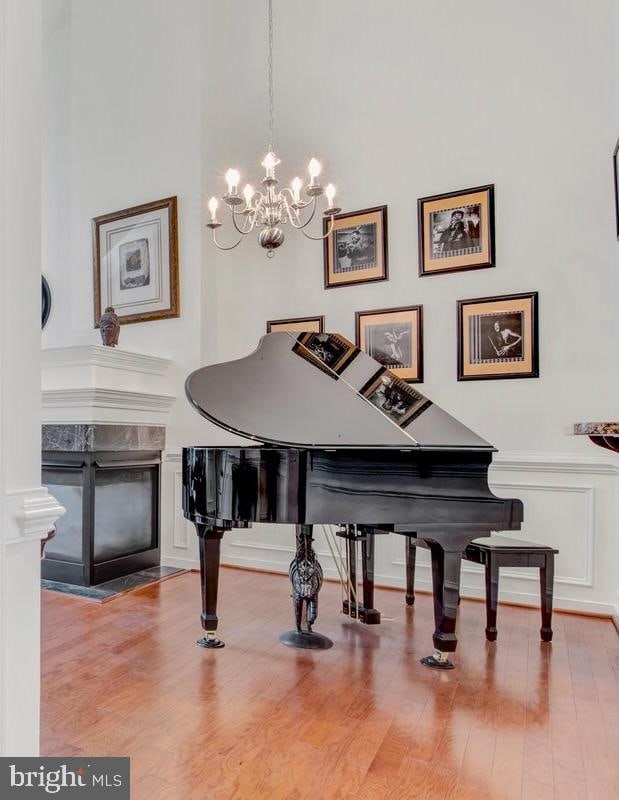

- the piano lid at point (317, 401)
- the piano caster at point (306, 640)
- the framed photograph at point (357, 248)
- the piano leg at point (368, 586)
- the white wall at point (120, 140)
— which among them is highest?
the white wall at point (120, 140)

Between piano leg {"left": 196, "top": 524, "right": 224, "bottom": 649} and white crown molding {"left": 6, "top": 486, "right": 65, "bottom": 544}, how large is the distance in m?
1.45

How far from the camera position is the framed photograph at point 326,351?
2.67 m

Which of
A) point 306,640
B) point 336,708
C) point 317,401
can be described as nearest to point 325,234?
point 317,401

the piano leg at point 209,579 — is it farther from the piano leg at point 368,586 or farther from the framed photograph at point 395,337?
the framed photograph at point 395,337

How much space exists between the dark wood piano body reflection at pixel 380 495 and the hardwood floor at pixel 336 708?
1.19ft

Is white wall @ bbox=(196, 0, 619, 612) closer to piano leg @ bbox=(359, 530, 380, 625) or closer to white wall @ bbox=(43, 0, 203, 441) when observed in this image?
white wall @ bbox=(43, 0, 203, 441)

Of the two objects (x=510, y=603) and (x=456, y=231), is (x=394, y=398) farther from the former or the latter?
(x=510, y=603)

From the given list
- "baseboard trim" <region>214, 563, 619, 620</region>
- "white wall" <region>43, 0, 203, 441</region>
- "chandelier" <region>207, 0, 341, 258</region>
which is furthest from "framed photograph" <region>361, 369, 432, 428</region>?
"white wall" <region>43, 0, 203, 441</region>

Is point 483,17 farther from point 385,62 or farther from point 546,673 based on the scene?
point 546,673

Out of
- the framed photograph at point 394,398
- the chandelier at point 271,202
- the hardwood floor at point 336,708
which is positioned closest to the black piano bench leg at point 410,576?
the hardwood floor at point 336,708

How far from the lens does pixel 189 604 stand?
3.20 metres

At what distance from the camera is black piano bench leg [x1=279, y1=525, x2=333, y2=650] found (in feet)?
8.41

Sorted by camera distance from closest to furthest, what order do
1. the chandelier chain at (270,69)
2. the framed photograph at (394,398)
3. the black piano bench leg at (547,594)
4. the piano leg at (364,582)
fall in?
the framed photograph at (394,398)
the black piano bench leg at (547,594)
the piano leg at (364,582)
the chandelier chain at (270,69)

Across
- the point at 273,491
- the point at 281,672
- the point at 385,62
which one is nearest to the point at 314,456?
the point at 273,491
